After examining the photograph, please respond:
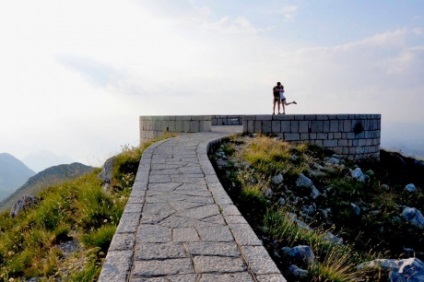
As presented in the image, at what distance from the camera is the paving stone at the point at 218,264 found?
2766 millimetres

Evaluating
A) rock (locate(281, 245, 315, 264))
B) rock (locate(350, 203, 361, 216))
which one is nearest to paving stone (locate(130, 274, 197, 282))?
rock (locate(281, 245, 315, 264))

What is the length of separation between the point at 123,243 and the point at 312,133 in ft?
30.9

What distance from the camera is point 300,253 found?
3576 mm

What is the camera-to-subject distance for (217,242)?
3.26m

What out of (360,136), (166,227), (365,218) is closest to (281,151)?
(365,218)

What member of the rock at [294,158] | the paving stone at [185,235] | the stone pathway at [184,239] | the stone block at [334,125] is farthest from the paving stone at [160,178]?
the stone block at [334,125]

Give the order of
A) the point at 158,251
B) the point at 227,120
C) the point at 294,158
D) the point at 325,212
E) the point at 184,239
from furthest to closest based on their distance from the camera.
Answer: the point at 227,120
the point at 294,158
the point at 325,212
the point at 184,239
the point at 158,251

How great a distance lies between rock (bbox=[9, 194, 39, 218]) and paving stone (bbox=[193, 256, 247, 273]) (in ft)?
18.7

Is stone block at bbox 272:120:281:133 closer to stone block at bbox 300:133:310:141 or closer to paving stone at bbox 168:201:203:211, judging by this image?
stone block at bbox 300:133:310:141

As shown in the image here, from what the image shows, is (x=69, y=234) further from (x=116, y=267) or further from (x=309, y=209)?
(x=309, y=209)

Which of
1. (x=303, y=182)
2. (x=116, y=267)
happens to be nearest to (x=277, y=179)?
(x=303, y=182)

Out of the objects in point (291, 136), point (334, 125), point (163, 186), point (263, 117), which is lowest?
point (163, 186)

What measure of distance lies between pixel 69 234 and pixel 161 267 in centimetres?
240

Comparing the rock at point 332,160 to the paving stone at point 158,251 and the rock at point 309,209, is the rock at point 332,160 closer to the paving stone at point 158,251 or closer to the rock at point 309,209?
the rock at point 309,209
